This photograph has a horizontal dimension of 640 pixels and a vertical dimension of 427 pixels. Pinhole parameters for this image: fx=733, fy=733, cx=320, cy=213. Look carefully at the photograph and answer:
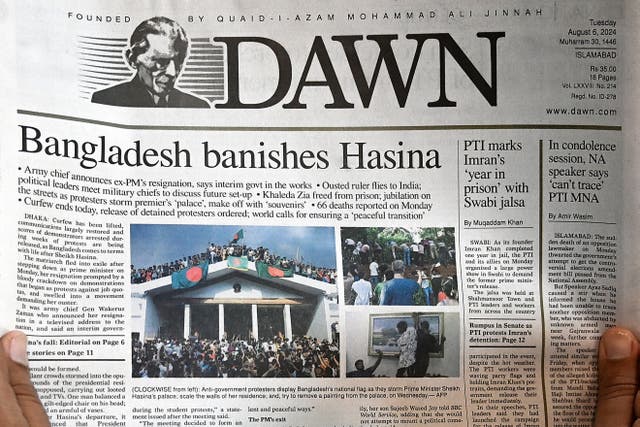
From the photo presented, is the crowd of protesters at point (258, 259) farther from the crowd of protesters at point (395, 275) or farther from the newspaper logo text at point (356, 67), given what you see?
the newspaper logo text at point (356, 67)

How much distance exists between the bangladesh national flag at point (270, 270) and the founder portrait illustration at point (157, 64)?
0.16 meters

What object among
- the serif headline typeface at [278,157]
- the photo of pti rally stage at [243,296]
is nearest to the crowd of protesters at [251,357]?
the photo of pti rally stage at [243,296]

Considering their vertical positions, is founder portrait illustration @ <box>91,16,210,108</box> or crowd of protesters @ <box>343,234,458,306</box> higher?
founder portrait illustration @ <box>91,16,210,108</box>

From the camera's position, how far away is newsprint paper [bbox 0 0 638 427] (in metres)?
0.69

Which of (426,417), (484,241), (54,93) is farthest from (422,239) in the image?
(54,93)

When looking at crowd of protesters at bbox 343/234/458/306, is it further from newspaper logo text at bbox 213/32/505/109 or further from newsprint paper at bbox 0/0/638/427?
newspaper logo text at bbox 213/32/505/109

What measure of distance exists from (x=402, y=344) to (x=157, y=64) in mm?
353

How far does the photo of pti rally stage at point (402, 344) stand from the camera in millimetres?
691

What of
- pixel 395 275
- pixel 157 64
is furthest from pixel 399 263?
pixel 157 64

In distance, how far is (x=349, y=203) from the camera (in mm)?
696


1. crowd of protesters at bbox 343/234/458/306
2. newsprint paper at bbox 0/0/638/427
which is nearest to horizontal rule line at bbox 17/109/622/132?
newsprint paper at bbox 0/0/638/427

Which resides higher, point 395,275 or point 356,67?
point 356,67

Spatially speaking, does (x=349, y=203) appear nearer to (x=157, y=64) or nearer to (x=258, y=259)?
(x=258, y=259)

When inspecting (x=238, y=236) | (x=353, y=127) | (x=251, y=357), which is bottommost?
(x=251, y=357)
